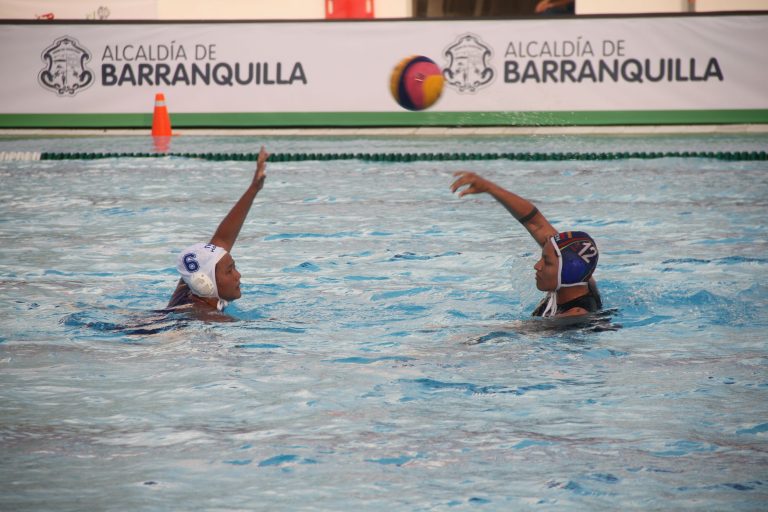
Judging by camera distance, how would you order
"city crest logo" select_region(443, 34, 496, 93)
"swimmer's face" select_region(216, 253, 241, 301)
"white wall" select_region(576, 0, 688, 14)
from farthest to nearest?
"white wall" select_region(576, 0, 688, 14) → "city crest logo" select_region(443, 34, 496, 93) → "swimmer's face" select_region(216, 253, 241, 301)

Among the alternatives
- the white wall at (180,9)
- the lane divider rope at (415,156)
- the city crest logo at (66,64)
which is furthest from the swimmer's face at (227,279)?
the white wall at (180,9)

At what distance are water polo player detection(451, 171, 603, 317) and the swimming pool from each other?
178 millimetres

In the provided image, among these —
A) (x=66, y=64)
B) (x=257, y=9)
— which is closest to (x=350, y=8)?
(x=257, y=9)

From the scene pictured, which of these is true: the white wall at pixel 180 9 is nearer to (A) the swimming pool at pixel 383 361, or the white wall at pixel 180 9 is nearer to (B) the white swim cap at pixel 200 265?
(A) the swimming pool at pixel 383 361

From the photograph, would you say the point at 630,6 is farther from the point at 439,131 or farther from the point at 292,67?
the point at 292,67

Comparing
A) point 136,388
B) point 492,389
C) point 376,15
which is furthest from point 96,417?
point 376,15

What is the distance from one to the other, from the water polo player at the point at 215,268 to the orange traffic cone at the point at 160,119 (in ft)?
31.8

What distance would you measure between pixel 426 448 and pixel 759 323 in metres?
2.82

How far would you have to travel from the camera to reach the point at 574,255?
5.55 m

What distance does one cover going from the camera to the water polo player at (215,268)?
5.64 meters

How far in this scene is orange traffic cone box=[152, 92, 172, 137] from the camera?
1520 cm

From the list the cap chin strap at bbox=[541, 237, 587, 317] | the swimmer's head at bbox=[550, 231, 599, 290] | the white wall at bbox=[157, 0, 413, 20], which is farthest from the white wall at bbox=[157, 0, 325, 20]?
the swimmer's head at bbox=[550, 231, 599, 290]

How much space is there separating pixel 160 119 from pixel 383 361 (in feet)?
34.6

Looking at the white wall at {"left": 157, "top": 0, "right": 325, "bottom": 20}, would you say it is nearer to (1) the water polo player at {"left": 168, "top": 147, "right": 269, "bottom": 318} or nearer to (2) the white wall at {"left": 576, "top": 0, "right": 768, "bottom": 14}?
(2) the white wall at {"left": 576, "top": 0, "right": 768, "bottom": 14}
